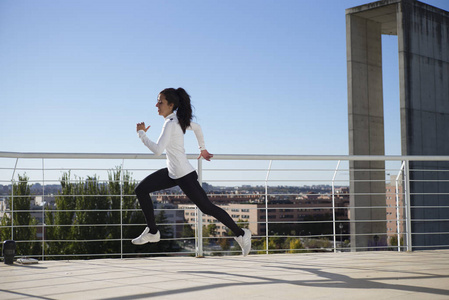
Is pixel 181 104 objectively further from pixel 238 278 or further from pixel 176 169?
pixel 238 278

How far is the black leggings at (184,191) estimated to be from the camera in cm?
326

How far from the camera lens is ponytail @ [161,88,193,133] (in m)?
3.32

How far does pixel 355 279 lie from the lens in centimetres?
306

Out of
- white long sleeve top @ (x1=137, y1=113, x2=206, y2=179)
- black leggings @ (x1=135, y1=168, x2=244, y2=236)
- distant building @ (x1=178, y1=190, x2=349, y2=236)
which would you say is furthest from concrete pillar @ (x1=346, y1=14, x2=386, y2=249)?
white long sleeve top @ (x1=137, y1=113, x2=206, y2=179)

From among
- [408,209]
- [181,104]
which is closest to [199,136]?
[181,104]

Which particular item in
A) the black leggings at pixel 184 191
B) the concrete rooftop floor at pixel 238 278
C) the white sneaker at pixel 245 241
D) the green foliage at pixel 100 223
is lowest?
the green foliage at pixel 100 223

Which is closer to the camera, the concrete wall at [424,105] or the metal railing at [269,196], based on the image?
the metal railing at [269,196]

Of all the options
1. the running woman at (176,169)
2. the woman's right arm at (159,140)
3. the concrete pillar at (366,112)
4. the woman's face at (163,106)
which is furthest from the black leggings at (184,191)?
the concrete pillar at (366,112)

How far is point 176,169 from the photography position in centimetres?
326

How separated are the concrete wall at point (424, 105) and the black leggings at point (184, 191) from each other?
9147 mm

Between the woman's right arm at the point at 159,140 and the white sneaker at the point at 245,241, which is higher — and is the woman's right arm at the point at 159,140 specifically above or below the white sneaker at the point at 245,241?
above

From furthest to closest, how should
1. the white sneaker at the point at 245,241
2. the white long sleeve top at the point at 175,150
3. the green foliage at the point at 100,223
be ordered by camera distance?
the green foliage at the point at 100,223 < the white sneaker at the point at 245,241 < the white long sleeve top at the point at 175,150

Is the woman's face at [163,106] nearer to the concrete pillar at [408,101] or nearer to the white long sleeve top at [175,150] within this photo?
the white long sleeve top at [175,150]

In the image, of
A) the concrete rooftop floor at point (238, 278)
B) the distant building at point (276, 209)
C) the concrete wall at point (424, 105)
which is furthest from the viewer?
the concrete wall at point (424, 105)
